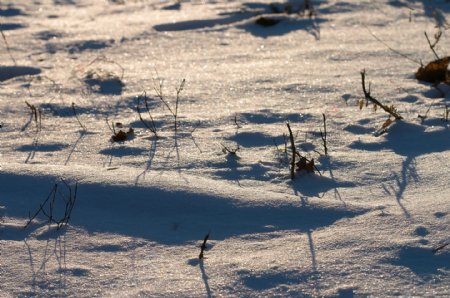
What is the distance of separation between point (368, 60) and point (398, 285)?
7.79 ft

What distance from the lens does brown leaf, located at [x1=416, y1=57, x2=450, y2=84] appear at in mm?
3848

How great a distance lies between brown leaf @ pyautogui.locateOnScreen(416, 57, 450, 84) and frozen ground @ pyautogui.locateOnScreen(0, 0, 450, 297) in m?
0.05

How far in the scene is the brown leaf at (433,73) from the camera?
12.6ft

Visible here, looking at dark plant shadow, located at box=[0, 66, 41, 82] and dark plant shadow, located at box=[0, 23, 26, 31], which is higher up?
dark plant shadow, located at box=[0, 23, 26, 31]

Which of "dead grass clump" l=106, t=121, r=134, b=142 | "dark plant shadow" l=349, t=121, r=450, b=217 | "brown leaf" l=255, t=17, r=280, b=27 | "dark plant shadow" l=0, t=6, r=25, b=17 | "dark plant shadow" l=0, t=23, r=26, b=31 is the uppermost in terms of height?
"brown leaf" l=255, t=17, r=280, b=27

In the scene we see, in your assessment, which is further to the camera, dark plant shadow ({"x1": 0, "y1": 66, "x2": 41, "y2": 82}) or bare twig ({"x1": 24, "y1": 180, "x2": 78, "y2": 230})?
dark plant shadow ({"x1": 0, "y1": 66, "x2": 41, "y2": 82})

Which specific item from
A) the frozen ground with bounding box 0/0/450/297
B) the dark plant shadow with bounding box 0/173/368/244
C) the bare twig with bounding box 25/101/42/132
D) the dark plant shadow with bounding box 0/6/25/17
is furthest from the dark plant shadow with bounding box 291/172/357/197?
the dark plant shadow with bounding box 0/6/25/17

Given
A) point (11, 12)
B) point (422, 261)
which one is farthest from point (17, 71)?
point (422, 261)

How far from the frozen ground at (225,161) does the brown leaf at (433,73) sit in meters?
0.05

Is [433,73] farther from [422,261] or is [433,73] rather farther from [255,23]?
[422,261]

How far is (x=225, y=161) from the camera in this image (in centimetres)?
295

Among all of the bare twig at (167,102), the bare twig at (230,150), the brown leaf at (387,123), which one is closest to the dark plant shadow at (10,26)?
the bare twig at (167,102)

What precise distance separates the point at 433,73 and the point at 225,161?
1.50m

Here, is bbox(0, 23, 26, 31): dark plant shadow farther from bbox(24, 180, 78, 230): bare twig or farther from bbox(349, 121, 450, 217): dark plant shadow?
bbox(349, 121, 450, 217): dark plant shadow
